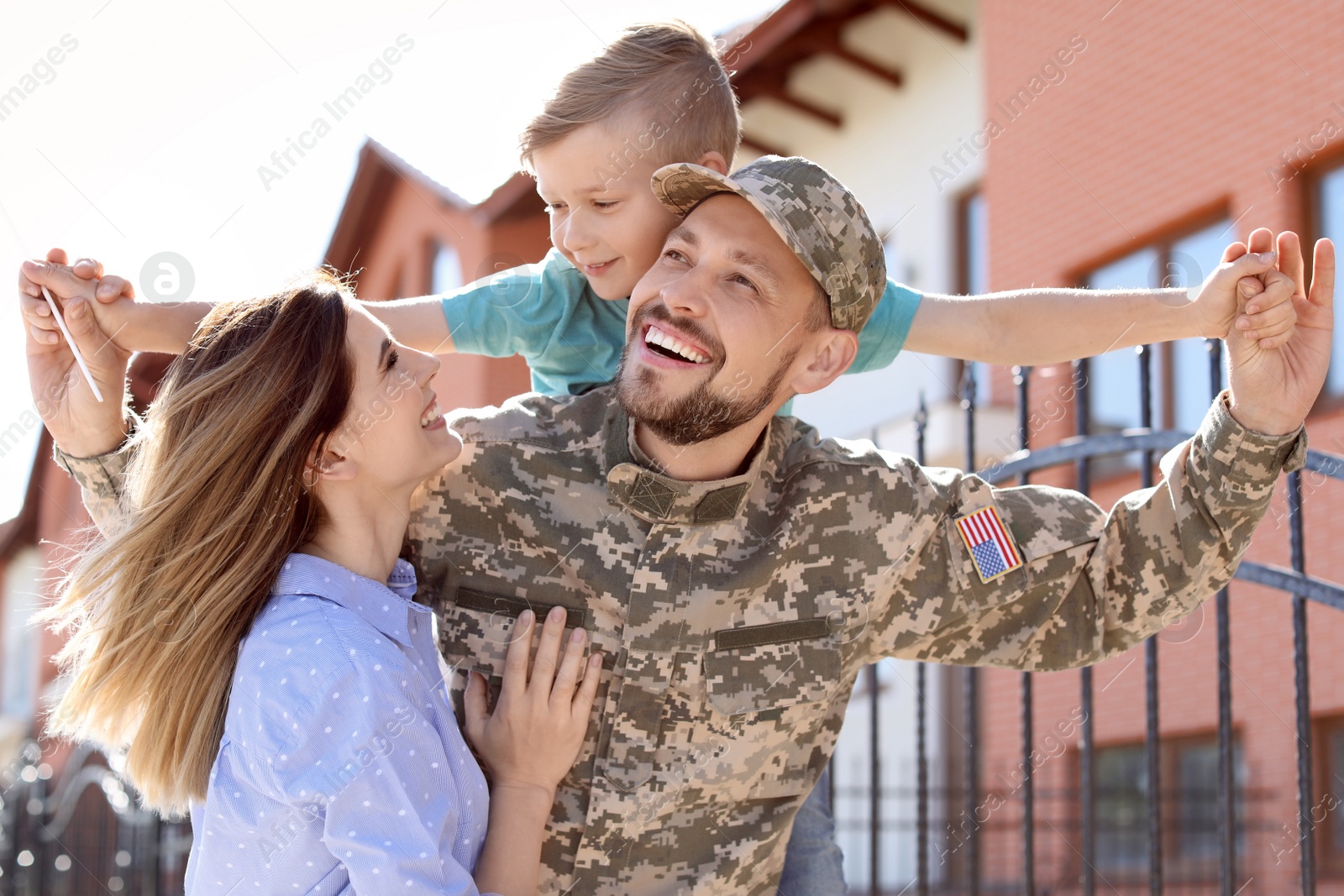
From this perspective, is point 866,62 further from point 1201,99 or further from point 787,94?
point 1201,99

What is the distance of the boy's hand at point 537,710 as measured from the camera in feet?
8.27

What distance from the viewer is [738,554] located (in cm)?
282

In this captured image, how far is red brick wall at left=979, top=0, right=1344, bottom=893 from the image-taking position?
7.54 meters

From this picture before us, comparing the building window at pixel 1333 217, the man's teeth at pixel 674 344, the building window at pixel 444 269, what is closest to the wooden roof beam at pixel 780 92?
the building window at pixel 444 269

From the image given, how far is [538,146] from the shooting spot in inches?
123

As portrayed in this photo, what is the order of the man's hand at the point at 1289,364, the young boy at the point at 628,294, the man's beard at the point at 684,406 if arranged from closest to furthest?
the man's hand at the point at 1289,364 → the man's beard at the point at 684,406 → the young boy at the point at 628,294

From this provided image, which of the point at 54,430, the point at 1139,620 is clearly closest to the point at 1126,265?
the point at 1139,620

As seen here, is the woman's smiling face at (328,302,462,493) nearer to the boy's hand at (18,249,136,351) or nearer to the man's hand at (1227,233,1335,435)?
the boy's hand at (18,249,136,351)

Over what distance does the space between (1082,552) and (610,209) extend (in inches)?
53.4

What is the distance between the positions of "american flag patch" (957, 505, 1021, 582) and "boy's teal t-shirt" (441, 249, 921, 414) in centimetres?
47

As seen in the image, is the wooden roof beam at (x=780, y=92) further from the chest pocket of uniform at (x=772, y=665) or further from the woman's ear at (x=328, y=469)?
the woman's ear at (x=328, y=469)

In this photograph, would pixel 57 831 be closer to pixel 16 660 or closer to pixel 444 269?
pixel 444 269

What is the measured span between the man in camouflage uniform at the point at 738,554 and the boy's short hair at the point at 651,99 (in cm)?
27

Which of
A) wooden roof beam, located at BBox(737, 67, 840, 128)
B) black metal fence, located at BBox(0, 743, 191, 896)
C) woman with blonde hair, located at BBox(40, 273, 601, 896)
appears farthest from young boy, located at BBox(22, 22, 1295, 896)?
wooden roof beam, located at BBox(737, 67, 840, 128)
